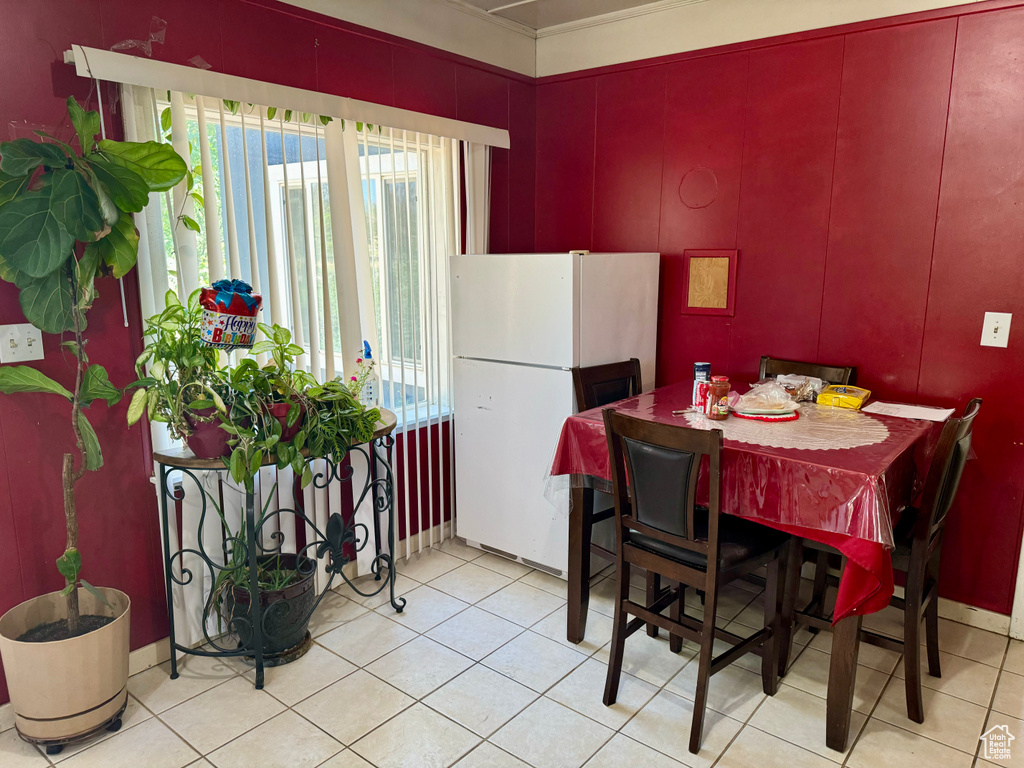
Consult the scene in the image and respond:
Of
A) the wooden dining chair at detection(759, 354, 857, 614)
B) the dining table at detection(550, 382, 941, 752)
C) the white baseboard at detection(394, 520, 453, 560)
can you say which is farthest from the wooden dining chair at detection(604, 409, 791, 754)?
the white baseboard at detection(394, 520, 453, 560)

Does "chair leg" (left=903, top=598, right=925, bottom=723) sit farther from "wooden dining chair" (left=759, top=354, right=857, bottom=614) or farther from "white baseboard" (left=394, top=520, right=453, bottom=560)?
"white baseboard" (left=394, top=520, right=453, bottom=560)

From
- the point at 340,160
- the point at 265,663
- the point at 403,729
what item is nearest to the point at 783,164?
the point at 340,160

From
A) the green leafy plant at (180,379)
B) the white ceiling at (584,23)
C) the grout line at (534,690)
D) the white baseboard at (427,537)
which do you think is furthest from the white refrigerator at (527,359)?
the green leafy plant at (180,379)

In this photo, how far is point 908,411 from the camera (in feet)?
8.58

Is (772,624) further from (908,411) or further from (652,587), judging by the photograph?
(908,411)

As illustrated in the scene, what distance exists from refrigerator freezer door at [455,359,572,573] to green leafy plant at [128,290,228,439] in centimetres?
128

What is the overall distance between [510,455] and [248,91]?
5.90 ft

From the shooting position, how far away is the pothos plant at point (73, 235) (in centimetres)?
188

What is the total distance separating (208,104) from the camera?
96.0 inches

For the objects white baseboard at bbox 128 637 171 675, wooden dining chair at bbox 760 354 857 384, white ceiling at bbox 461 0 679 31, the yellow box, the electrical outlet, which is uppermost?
white ceiling at bbox 461 0 679 31

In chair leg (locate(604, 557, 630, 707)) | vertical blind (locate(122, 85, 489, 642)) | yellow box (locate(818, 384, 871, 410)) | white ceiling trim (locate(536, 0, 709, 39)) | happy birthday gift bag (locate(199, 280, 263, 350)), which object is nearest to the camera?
happy birthday gift bag (locate(199, 280, 263, 350))

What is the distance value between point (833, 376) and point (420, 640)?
199cm

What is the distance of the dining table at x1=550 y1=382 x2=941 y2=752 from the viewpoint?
1.91m

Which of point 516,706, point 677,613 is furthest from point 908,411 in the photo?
point 516,706
